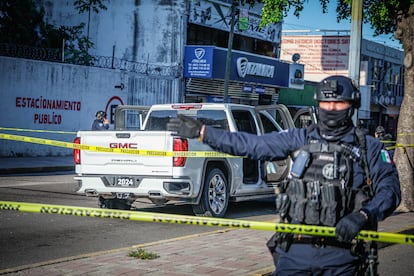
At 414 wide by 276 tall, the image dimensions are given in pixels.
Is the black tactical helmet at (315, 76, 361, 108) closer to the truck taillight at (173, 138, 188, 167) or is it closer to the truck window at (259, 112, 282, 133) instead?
the truck taillight at (173, 138, 188, 167)

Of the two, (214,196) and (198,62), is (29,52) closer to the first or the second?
(198,62)

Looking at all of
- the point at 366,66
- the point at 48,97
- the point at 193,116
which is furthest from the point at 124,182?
the point at 366,66

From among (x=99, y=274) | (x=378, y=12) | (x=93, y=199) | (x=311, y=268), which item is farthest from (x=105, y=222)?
(x=378, y=12)

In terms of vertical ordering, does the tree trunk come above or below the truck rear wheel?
above

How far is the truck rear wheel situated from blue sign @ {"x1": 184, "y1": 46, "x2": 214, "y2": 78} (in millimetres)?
19410

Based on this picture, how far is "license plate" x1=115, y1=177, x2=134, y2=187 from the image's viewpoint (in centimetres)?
1035

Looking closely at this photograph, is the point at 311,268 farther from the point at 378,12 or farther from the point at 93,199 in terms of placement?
the point at 378,12

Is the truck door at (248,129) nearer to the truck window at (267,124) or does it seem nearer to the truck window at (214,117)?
the truck window at (214,117)

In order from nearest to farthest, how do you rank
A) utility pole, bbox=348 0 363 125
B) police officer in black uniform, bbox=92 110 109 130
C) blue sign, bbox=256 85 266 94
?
utility pole, bbox=348 0 363 125
police officer in black uniform, bbox=92 110 109 130
blue sign, bbox=256 85 266 94

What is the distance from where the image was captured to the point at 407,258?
8594 mm

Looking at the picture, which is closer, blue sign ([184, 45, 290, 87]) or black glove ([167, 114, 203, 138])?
black glove ([167, 114, 203, 138])

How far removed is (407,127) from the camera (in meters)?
12.7

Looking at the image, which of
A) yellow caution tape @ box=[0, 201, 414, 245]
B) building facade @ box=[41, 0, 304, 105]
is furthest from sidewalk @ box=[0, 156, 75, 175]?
yellow caution tape @ box=[0, 201, 414, 245]

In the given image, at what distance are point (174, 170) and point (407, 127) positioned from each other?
4983mm
